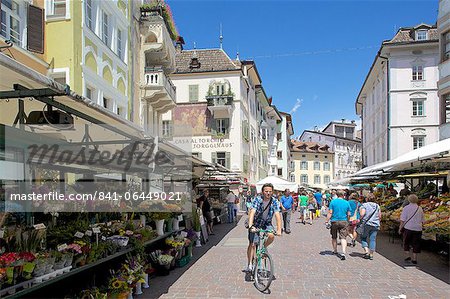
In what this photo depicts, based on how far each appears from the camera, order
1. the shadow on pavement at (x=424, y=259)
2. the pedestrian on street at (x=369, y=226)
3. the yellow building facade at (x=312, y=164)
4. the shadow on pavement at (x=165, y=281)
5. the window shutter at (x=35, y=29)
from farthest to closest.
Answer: the yellow building facade at (x=312, y=164), the window shutter at (x=35, y=29), the pedestrian on street at (x=369, y=226), the shadow on pavement at (x=424, y=259), the shadow on pavement at (x=165, y=281)

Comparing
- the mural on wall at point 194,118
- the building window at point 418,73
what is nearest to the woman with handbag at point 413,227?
the mural on wall at point 194,118

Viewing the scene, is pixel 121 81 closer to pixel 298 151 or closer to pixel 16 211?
pixel 16 211

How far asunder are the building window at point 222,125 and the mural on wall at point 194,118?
31.3 inches

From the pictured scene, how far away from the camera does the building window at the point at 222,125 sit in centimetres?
3841

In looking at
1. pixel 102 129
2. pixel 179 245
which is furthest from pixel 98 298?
pixel 179 245

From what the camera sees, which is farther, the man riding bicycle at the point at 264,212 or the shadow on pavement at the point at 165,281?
the man riding bicycle at the point at 264,212

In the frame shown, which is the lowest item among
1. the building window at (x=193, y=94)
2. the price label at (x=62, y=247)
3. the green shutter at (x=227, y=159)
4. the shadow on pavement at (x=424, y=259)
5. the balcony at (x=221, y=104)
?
the shadow on pavement at (x=424, y=259)

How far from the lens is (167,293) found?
7895 mm

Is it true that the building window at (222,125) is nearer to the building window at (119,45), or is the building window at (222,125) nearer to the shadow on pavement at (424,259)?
the building window at (119,45)

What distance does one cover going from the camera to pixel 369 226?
463 inches

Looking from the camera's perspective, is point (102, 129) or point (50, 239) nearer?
point (50, 239)

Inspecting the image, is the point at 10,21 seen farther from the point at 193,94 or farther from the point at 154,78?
the point at 193,94

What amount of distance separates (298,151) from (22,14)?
3167 inches

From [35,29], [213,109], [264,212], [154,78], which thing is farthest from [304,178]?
[264,212]
